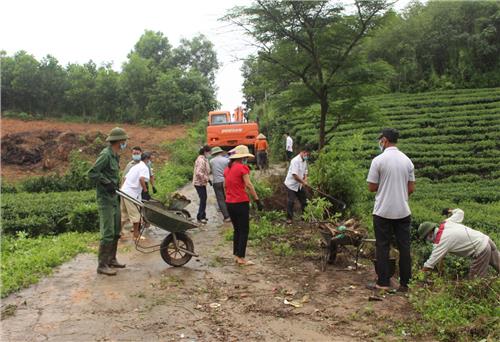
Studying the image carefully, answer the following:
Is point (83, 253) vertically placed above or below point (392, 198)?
below

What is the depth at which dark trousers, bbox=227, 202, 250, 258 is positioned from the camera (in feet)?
22.8

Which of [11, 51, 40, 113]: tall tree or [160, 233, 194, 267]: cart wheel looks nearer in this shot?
[160, 233, 194, 267]: cart wheel

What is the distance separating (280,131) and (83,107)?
61.8 feet

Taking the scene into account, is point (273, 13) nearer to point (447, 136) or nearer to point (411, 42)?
point (447, 136)

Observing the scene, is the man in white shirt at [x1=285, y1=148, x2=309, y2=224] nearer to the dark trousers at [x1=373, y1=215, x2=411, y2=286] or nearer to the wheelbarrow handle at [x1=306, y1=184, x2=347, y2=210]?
the wheelbarrow handle at [x1=306, y1=184, x2=347, y2=210]

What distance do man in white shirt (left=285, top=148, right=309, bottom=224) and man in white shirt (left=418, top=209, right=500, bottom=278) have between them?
11.6ft

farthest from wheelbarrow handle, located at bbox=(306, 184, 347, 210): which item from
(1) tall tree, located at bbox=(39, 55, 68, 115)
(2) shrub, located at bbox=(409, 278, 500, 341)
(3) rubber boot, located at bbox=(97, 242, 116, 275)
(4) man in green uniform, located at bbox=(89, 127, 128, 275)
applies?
(1) tall tree, located at bbox=(39, 55, 68, 115)

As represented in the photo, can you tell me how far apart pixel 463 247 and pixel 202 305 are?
11.2 ft

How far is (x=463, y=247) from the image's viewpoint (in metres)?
5.89

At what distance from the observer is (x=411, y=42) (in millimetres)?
37781

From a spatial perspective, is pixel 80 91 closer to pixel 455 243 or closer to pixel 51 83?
pixel 51 83

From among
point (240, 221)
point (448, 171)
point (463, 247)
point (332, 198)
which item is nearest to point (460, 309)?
point (463, 247)

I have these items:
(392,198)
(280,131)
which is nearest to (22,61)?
(280,131)

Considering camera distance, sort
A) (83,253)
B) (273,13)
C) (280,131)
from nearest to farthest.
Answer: (83,253), (273,13), (280,131)
